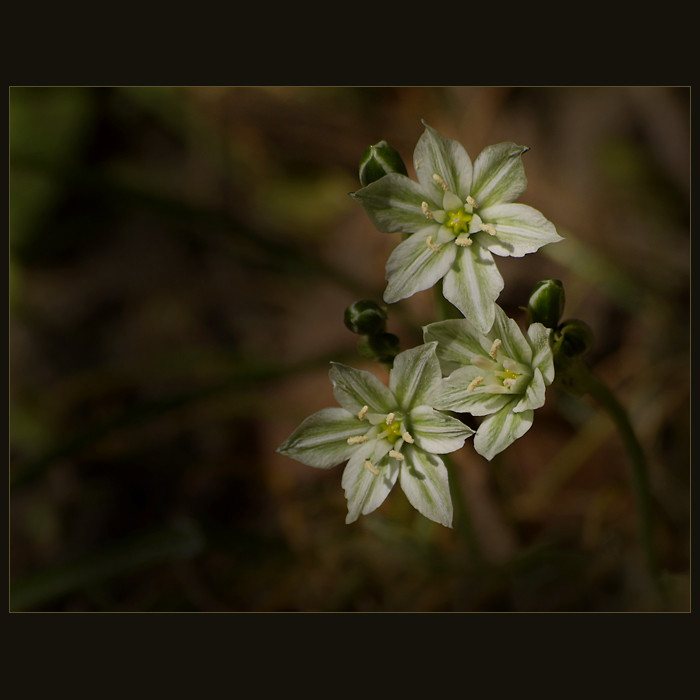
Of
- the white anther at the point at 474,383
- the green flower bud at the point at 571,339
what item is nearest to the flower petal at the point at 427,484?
the white anther at the point at 474,383

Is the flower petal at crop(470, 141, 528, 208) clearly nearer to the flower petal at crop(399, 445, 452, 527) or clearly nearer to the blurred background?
the flower petal at crop(399, 445, 452, 527)

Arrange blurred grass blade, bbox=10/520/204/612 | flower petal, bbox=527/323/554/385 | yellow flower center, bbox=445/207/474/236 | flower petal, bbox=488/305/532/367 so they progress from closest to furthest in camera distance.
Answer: flower petal, bbox=527/323/554/385 → flower petal, bbox=488/305/532/367 → yellow flower center, bbox=445/207/474/236 → blurred grass blade, bbox=10/520/204/612

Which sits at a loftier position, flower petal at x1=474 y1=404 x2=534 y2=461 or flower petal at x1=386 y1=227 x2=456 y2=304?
flower petal at x1=386 y1=227 x2=456 y2=304

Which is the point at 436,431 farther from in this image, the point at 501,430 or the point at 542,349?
the point at 542,349

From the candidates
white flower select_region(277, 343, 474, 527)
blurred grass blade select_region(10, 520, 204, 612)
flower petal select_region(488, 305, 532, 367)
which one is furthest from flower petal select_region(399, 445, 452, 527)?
blurred grass blade select_region(10, 520, 204, 612)

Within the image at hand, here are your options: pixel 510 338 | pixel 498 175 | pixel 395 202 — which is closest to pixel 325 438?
pixel 510 338

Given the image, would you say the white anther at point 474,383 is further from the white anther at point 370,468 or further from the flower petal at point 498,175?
the flower petal at point 498,175

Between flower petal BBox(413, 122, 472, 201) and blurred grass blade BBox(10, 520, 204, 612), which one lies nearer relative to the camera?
flower petal BBox(413, 122, 472, 201)
